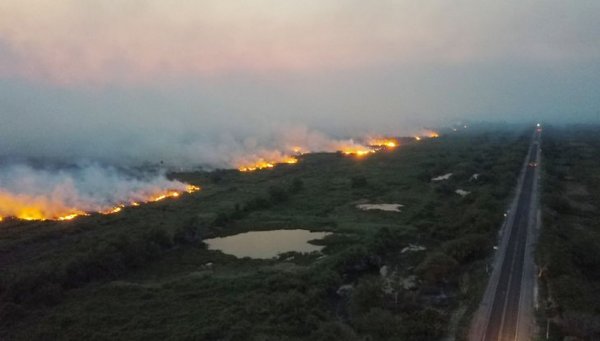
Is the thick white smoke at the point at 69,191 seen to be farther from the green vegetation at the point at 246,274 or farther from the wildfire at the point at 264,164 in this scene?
the wildfire at the point at 264,164

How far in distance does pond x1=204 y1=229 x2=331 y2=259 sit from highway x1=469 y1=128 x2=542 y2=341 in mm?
19678

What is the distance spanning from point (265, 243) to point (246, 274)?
12644 mm

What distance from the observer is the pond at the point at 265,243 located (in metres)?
50.3

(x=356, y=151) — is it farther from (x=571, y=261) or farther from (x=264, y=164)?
(x=571, y=261)

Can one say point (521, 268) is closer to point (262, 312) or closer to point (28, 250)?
point (262, 312)

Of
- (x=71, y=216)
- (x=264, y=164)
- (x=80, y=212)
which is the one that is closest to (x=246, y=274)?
(x=71, y=216)

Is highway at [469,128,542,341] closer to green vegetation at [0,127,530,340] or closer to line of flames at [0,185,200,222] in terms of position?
green vegetation at [0,127,530,340]

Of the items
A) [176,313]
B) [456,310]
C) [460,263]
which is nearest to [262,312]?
[176,313]

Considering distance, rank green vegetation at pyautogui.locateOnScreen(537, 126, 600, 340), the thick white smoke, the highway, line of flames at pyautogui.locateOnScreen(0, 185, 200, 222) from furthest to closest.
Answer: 1. the thick white smoke
2. line of flames at pyautogui.locateOnScreen(0, 185, 200, 222)
3. green vegetation at pyautogui.locateOnScreen(537, 126, 600, 340)
4. the highway

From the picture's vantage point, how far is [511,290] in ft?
121

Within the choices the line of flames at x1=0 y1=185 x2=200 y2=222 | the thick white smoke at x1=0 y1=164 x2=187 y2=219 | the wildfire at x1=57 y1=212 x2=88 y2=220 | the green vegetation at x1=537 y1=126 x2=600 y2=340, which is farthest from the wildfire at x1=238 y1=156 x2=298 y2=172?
the green vegetation at x1=537 y1=126 x2=600 y2=340

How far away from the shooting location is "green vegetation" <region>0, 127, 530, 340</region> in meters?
31.2

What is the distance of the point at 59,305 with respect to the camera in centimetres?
3509

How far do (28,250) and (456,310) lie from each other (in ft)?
142
